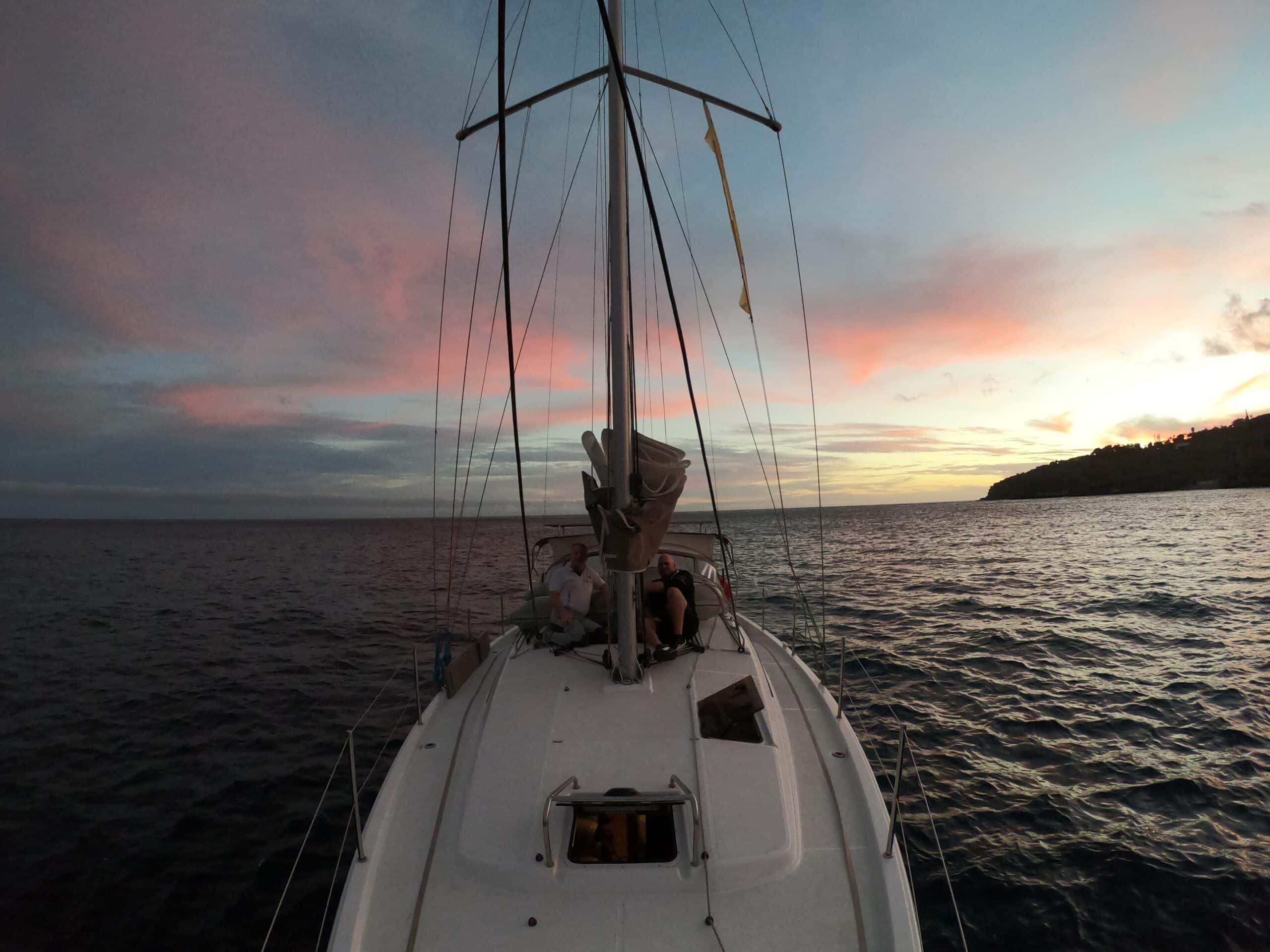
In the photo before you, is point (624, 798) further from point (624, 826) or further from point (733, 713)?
point (733, 713)

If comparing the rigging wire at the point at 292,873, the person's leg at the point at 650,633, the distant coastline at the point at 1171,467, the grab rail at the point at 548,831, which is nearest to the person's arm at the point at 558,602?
the person's leg at the point at 650,633

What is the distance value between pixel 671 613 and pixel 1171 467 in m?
153

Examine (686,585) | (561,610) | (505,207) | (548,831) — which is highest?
(505,207)

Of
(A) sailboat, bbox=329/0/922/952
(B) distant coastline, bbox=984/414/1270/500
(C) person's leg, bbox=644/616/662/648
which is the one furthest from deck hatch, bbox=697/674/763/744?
(B) distant coastline, bbox=984/414/1270/500

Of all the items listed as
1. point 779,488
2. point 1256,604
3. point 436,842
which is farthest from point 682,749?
point 1256,604

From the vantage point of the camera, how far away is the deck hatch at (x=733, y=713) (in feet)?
14.4

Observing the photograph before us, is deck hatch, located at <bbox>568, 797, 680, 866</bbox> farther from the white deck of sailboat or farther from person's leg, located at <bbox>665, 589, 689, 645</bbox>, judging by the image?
person's leg, located at <bbox>665, 589, 689, 645</bbox>

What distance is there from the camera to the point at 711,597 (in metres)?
7.29

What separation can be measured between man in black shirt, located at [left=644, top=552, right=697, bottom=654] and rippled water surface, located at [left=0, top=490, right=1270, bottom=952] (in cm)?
247

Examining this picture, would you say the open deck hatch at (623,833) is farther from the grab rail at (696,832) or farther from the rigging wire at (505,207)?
the rigging wire at (505,207)

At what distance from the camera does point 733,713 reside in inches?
183

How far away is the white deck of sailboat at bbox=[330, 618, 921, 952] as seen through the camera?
9.90 ft

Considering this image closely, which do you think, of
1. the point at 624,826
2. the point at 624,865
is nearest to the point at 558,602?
the point at 624,826

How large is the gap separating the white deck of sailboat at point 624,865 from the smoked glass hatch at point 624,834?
70mm
